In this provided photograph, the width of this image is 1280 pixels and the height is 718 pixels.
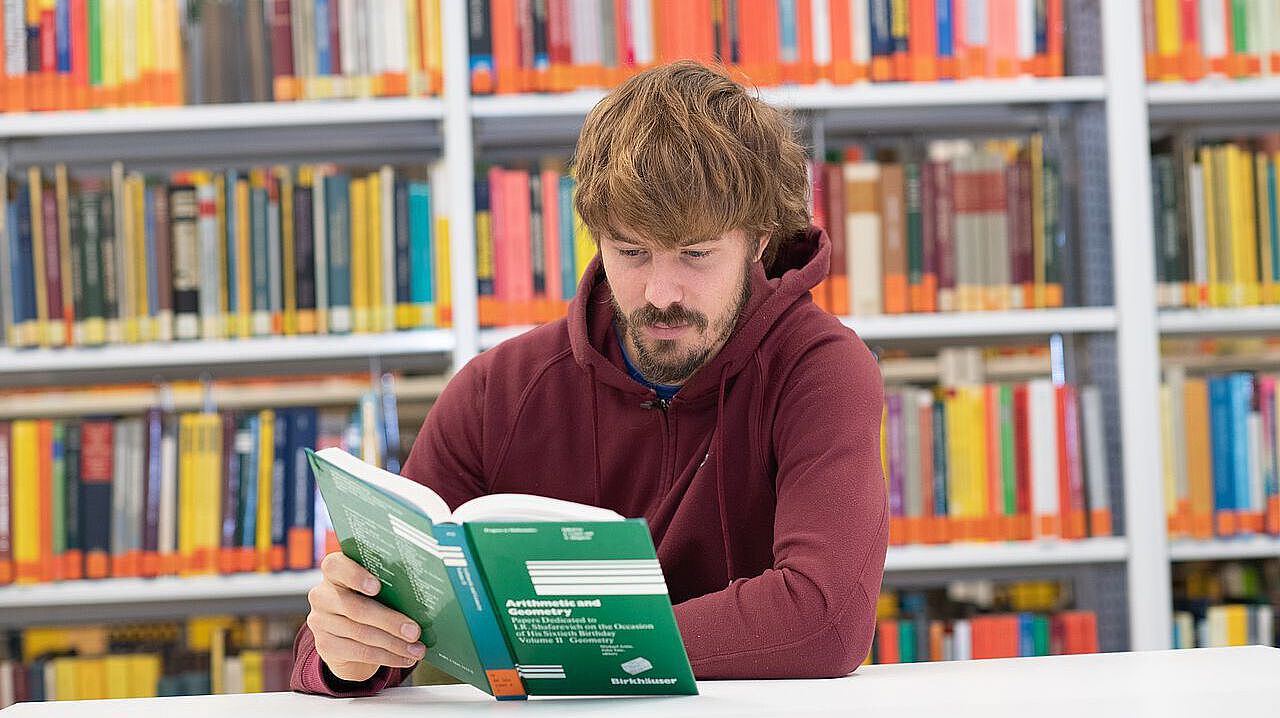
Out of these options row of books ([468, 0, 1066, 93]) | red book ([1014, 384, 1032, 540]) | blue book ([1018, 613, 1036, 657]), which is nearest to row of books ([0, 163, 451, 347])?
row of books ([468, 0, 1066, 93])

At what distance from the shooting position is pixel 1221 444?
7.61ft

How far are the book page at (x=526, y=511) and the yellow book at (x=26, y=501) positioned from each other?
1592mm

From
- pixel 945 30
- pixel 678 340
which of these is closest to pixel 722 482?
pixel 678 340

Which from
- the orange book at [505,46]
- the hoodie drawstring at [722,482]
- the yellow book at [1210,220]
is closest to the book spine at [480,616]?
the hoodie drawstring at [722,482]

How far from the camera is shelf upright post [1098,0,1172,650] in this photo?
228cm

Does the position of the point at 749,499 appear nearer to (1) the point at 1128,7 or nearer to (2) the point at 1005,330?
(2) the point at 1005,330

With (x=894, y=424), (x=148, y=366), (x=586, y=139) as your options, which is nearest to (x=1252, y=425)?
(x=894, y=424)

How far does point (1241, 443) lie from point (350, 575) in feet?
6.05

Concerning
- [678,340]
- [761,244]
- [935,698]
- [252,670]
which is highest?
[761,244]

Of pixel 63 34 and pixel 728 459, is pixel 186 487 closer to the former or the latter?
pixel 63 34

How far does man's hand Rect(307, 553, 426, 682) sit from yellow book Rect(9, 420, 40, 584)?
1.38 metres

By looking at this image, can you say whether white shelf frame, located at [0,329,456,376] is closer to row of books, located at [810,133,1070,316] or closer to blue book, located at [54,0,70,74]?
blue book, located at [54,0,70,74]

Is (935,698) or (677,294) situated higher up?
(677,294)

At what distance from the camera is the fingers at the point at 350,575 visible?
1.02 metres
